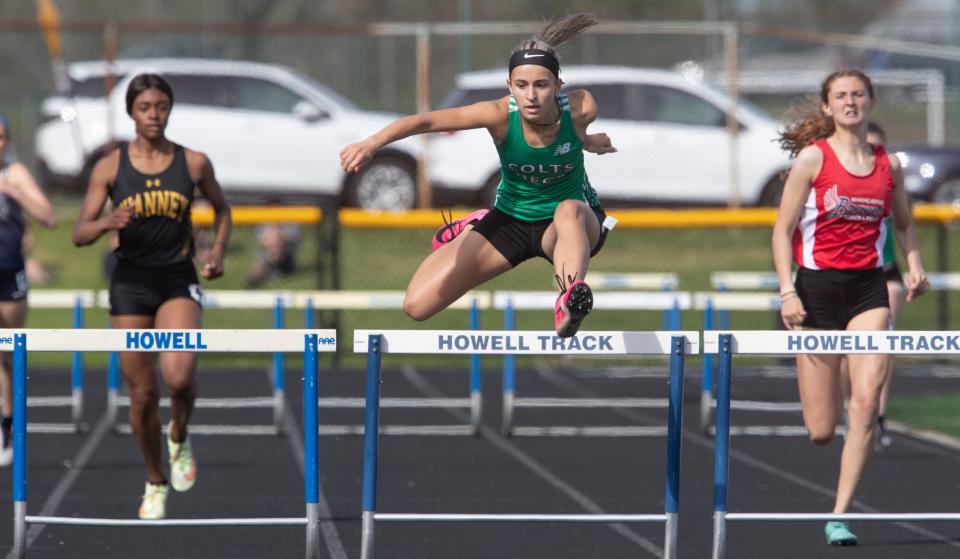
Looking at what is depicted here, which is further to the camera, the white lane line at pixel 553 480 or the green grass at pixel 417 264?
the green grass at pixel 417 264

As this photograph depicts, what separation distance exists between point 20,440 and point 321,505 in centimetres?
235

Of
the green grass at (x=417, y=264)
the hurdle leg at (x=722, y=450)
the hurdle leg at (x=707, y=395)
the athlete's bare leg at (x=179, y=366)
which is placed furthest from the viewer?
the green grass at (x=417, y=264)

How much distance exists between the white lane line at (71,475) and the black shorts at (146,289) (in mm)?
1146

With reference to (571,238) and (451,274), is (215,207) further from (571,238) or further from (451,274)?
(571,238)

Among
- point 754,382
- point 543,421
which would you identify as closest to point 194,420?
point 543,421

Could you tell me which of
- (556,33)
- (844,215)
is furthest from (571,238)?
(844,215)

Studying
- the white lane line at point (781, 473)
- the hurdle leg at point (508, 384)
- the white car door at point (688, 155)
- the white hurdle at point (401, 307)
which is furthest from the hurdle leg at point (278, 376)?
the white car door at point (688, 155)

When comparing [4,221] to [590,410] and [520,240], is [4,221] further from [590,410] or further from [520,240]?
[590,410]

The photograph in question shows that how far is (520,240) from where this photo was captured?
687cm

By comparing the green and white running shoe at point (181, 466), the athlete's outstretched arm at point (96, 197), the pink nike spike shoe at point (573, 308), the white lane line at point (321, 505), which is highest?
the athlete's outstretched arm at point (96, 197)

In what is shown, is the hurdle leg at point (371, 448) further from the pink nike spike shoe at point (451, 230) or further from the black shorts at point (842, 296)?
the black shorts at point (842, 296)

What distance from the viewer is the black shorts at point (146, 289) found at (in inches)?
302

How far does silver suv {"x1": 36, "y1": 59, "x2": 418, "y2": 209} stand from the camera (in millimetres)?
18734

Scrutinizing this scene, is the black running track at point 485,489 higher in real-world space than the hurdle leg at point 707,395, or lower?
lower
